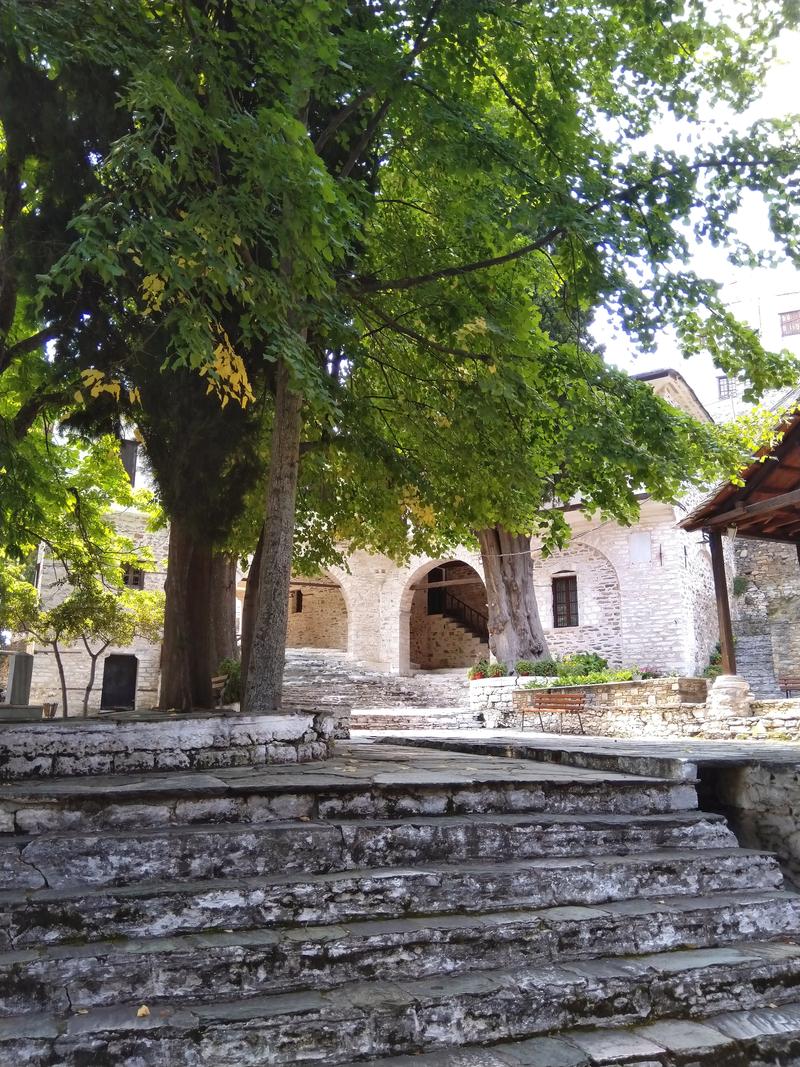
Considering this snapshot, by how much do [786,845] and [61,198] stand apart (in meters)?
7.01

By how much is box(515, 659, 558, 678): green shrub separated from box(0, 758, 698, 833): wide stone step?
525 inches

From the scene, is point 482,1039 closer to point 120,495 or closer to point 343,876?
point 343,876

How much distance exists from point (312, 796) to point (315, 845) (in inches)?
14.1

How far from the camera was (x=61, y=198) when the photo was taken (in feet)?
22.2

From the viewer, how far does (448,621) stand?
2884cm

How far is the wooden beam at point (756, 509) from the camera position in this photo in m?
12.3

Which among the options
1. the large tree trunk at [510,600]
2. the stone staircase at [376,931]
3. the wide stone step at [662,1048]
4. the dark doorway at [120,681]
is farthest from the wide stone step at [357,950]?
the dark doorway at [120,681]

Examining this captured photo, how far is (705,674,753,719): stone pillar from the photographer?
1311 centimetres

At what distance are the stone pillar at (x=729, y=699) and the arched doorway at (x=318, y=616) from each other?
16.2 metres

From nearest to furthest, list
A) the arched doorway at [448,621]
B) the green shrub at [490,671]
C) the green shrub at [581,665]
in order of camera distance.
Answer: the green shrub at [581,665], the green shrub at [490,671], the arched doorway at [448,621]

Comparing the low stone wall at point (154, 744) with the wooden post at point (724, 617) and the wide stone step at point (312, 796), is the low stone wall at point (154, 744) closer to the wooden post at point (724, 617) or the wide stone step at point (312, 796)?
the wide stone step at point (312, 796)

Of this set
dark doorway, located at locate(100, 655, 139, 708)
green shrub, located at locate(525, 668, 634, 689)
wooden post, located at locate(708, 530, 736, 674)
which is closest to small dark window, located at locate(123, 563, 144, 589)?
dark doorway, located at locate(100, 655, 139, 708)

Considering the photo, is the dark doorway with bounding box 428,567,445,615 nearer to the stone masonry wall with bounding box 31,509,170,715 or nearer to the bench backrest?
the stone masonry wall with bounding box 31,509,170,715

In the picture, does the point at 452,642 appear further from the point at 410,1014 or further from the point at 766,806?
the point at 410,1014
